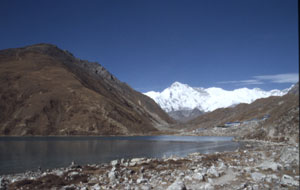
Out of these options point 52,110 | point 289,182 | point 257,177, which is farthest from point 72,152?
point 52,110

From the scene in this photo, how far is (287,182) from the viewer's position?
53.6 ft

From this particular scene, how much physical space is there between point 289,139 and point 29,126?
141426 millimetres

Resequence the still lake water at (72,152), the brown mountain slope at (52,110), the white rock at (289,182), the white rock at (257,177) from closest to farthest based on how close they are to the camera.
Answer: the white rock at (289,182) → the white rock at (257,177) → the still lake water at (72,152) → the brown mountain slope at (52,110)

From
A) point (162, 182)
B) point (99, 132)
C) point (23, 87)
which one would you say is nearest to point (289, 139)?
point (162, 182)

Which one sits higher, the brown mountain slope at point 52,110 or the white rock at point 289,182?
the brown mountain slope at point 52,110

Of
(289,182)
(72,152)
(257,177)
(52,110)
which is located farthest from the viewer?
(52,110)

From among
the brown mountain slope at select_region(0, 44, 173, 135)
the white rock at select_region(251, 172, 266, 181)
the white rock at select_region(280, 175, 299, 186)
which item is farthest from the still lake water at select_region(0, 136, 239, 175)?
the brown mountain slope at select_region(0, 44, 173, 135)

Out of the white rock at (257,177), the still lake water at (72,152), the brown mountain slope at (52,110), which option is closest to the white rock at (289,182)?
the white rock at (257,177)

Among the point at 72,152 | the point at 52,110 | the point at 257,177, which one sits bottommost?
the point at 72,152

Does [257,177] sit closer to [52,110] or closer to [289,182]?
[289,182]

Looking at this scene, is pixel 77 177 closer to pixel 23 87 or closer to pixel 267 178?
pixel 267 178

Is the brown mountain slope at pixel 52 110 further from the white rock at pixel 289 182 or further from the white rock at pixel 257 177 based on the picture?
the white rock at pixel 289 182

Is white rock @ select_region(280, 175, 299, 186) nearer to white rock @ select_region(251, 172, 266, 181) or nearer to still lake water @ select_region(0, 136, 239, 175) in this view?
white rock @ select_region(251, 172, 266, 181)

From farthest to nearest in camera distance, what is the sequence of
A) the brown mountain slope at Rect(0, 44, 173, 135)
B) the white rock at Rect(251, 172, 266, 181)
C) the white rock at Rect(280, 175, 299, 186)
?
1. the brown mountain slope at Rect(0, 44, 173, 135)
2. the white rock at Rect(251, 172, 266, 181)
3. the white rock at Rect(280, 175, 299, 186)
